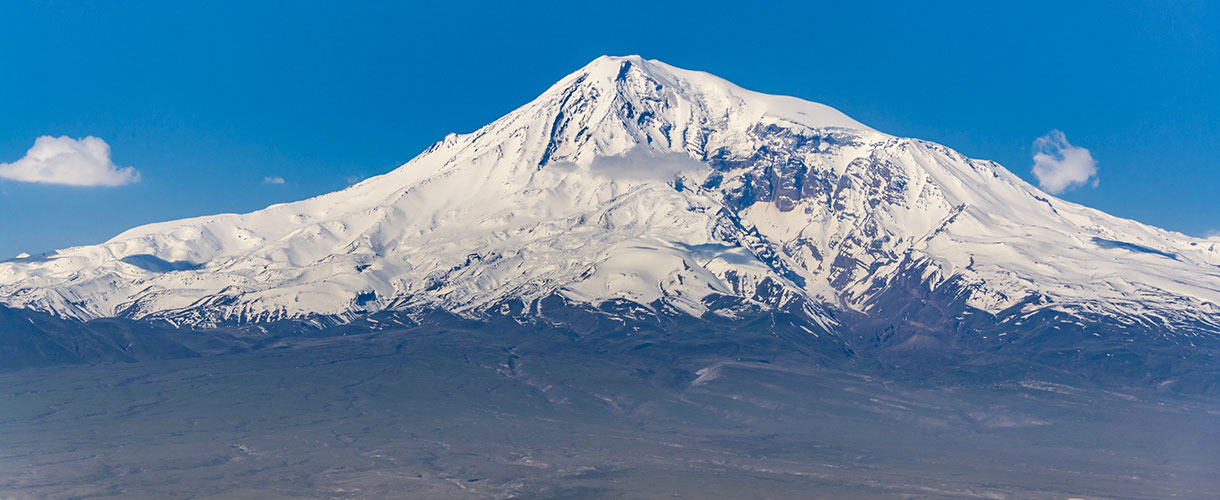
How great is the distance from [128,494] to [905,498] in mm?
112183

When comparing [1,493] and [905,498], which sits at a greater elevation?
[905,498]

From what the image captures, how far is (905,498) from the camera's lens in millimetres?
199000

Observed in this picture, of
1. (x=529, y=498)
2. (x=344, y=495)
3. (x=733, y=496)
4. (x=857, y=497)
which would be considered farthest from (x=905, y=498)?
(x=344, y=495)

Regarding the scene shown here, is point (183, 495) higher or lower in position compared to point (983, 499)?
lower

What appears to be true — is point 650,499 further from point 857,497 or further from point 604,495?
point 857,497

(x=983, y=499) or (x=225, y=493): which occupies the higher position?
(x=983, y=499)

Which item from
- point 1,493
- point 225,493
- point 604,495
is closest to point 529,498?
point 604,495

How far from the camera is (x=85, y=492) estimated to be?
19950 centimetres

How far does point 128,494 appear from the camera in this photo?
198125 millimetres

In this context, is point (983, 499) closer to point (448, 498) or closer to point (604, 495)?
point (604, 495)

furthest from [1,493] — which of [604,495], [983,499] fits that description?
[983,499]

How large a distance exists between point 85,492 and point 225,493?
2066 centimetres

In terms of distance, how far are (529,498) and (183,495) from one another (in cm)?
4972

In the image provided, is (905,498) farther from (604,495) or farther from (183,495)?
(183,495)
